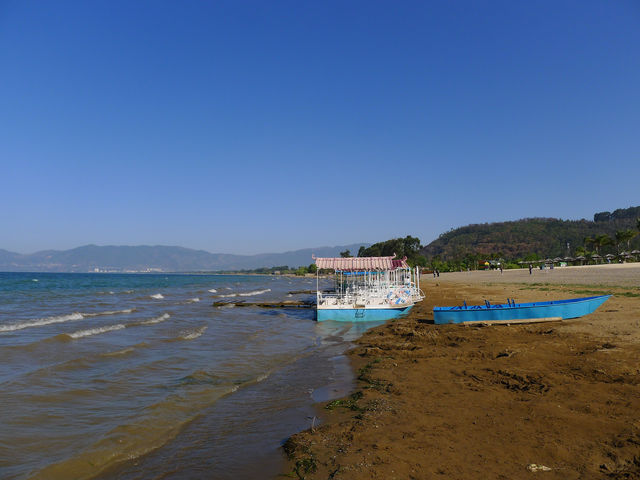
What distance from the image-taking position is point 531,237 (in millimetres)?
139000

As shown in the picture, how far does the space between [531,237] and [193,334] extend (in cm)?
14844

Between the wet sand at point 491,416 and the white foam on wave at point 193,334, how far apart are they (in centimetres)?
913

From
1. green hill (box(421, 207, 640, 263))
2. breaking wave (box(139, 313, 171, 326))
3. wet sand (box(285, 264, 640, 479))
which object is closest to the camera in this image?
wet sand (box(285, 264, 640, 479))

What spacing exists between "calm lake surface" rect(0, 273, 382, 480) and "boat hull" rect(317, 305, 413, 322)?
4338mm

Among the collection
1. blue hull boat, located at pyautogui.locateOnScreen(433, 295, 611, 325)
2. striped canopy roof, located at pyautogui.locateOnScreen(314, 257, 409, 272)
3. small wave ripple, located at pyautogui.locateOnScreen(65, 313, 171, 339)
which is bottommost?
small wave ripple, located at pyautogui.locateOnScreen(65, 313, 171, 339)

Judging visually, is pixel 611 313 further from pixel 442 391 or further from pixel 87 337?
pixel 87 337

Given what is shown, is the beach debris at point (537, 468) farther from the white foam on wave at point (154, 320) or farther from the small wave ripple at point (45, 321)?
the small wave ripple at point (45, 321)

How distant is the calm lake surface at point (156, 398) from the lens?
594 cm

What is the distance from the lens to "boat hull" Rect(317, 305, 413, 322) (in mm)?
22719

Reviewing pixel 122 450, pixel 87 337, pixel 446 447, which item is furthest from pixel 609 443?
pixel 87 337

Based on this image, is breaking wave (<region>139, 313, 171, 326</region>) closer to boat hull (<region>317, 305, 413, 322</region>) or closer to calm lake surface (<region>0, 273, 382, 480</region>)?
calm lake surface (<region>0, 273, 382, 480</region>)

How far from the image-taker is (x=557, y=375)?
8.12 metres

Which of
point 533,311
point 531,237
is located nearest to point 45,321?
point 533,311

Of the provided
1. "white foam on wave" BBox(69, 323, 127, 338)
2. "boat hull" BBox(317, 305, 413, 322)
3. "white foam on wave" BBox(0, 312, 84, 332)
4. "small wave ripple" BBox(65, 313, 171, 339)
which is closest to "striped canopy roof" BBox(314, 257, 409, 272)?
"boat hull" BBox(317, 305, 413, 322)
